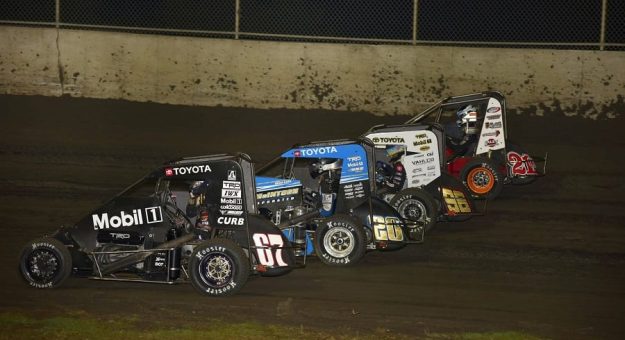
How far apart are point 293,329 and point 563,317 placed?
2.78 meters

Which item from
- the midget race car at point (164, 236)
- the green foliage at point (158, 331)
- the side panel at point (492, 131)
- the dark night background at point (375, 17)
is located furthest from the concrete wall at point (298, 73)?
the green foliage at point (158, 331)

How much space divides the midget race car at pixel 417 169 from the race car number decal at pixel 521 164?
2.00 meters

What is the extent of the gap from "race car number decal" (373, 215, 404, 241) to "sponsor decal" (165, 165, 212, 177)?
2442mm

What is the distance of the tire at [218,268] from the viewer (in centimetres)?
966

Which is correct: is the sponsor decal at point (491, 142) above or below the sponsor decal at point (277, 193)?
above

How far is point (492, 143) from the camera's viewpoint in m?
14.8

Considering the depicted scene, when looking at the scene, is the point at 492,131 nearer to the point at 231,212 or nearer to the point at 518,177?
the point at 518,177

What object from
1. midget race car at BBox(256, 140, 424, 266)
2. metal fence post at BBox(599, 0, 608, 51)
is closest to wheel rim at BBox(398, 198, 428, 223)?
midget race car at BBox(256, 140, 424, 266)

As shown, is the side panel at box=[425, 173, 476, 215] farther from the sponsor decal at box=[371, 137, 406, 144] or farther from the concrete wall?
the concrete wall

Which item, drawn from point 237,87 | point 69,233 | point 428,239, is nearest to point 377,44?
point 237,87

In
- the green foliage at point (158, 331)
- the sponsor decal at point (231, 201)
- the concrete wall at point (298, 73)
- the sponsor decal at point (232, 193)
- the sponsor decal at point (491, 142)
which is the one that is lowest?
the green foliage at point (158, 331)

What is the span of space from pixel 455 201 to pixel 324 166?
2329 mm

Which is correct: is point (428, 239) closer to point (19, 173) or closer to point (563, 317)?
point (563, 317)

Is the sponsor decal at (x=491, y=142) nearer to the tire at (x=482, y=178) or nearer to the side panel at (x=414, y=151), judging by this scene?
the tire at (x=482, y=178)
